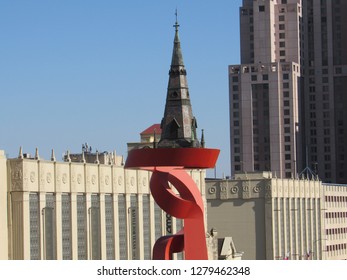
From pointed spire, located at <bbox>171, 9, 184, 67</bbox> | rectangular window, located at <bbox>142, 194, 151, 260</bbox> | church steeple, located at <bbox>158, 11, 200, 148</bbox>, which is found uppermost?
pointed spire, located at <bbox>171, 9, 184, 67</bbox>

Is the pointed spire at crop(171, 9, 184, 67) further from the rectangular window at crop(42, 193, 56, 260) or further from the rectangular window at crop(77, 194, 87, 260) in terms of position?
the rectangular window at crop(77, 194, 87, 260)

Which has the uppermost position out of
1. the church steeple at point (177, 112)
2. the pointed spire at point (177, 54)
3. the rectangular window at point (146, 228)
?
the pointed spire at point (177, 54)

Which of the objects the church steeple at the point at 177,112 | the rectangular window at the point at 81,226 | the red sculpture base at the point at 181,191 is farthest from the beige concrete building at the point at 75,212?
the red sculpture base at the point at 181,191

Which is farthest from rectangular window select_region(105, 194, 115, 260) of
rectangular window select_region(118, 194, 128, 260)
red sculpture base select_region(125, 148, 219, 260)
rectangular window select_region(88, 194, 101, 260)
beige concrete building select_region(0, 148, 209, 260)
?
red sculpture base select_region(125, 148, 219, 260)

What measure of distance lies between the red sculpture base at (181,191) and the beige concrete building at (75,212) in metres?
25.0

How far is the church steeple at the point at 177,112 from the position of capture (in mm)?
73812

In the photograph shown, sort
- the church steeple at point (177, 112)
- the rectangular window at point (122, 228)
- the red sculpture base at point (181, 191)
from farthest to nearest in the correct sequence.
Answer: the rectangular window at point (122, 228) → the church steeple at point (177, 112) → the red sculpture base at point (181, 191)

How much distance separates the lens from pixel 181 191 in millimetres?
68875

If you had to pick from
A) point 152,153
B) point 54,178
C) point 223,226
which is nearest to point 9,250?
point 54,178

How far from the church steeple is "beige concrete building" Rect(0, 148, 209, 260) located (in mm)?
20498

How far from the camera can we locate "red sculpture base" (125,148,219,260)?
67.2 metres

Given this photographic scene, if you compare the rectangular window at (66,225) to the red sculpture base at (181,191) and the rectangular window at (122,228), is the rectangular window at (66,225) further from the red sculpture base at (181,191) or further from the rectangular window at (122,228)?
the red sculpture base at (181,191)
